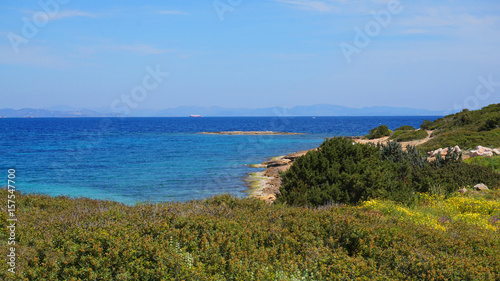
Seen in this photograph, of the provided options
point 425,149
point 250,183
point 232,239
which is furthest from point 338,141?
point 425,149

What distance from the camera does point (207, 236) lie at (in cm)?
529

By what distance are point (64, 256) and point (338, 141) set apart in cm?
878

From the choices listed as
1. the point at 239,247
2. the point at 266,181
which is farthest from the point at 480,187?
the point at 266,181

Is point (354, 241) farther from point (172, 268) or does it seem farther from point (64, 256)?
point (64, 256)

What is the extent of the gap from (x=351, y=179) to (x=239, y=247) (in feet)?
19.8

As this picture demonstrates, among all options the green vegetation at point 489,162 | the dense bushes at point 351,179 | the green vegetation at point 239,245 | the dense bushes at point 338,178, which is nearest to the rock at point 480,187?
the dense bushes at point 351,179

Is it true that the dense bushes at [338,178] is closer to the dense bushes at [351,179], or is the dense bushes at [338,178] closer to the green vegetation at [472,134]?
the dense bushes at [351,179]

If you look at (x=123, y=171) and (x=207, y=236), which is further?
(x=123, y=171)

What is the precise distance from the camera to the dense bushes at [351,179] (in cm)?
1003

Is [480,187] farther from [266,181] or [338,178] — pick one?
[266,181]

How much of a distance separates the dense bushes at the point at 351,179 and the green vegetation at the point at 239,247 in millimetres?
3220

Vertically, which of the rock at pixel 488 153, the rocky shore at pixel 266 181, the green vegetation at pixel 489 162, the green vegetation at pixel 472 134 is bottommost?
the rocky shore at pixel 266 181

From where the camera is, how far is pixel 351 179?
10219 mm

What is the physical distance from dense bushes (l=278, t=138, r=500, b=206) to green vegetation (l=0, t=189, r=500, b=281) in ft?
10.6
